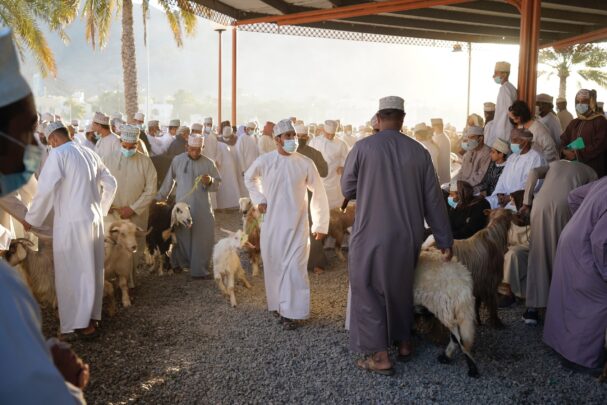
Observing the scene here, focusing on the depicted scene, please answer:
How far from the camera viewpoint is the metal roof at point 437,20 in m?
11.3

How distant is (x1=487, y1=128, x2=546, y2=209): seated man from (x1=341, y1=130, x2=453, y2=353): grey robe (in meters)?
2.30

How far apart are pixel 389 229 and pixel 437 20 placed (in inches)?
399

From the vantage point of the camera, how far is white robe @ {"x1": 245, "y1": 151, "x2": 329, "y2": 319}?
5824 millimetres

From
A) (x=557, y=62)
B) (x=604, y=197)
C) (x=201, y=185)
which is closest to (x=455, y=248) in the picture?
(x=604, y=197)

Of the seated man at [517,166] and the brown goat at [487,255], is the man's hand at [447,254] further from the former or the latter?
the seated man at [517,166]

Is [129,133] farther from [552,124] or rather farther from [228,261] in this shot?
[552,124]

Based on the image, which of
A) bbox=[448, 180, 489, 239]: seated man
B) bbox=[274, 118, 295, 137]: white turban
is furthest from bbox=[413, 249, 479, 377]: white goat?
bbox=[274, 118, 295, 137]: white turban

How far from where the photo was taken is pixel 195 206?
7.79 meters

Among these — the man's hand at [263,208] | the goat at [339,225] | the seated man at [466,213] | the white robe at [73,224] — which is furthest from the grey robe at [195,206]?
the seated man at [466,213]

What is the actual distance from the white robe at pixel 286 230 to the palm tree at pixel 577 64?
22.8 m

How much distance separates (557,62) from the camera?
2573 cm

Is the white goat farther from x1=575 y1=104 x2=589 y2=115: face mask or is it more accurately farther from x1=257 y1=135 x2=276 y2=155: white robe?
x1=257 y1=135 x2=276 y2=155: white robe

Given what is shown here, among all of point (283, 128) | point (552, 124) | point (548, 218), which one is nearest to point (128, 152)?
point (283, 128)

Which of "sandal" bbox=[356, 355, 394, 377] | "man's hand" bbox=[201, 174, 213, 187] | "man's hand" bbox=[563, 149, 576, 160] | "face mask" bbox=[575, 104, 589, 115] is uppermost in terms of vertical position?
"face mask" bbox=[575, 104, 589, 115]
